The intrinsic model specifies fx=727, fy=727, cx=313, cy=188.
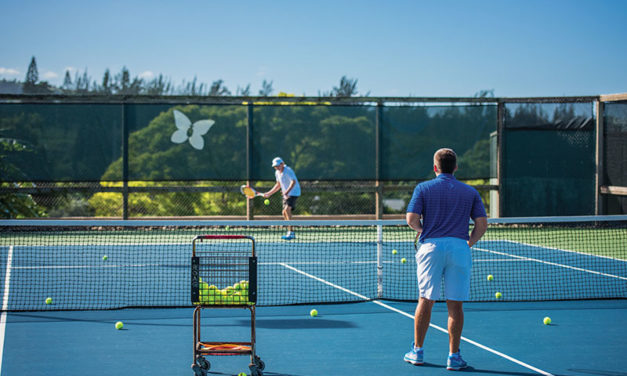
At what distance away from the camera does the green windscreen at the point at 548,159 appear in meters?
15.6

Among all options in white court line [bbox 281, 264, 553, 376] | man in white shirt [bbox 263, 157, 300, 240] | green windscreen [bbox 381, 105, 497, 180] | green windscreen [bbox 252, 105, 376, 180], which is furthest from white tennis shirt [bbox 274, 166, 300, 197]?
white court line [bbox 281, 264, 553, 376]

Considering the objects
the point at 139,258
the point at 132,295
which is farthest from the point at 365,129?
the point at 132,295

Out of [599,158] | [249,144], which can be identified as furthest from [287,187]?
[599,158]

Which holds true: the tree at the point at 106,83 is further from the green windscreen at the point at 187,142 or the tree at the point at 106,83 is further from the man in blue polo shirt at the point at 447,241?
the man in blue polo shirt at the point at 447,241

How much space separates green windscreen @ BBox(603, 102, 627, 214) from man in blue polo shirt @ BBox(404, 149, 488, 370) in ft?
37.5

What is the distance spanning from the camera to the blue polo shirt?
4.84m

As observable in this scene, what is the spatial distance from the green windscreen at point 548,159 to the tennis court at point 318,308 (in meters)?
Result: 3.64

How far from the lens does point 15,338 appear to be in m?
5.76

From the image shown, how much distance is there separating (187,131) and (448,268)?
11057mm

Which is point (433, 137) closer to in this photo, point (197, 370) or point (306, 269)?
point (306, 269)

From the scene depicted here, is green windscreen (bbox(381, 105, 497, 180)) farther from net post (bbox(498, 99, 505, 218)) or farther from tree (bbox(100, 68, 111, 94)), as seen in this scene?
tree (bbox(100, 68, 111, 94))

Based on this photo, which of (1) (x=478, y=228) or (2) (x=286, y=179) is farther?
(2) (x=286, y=179)

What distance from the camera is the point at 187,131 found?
49.7ft

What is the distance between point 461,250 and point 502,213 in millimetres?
11006
